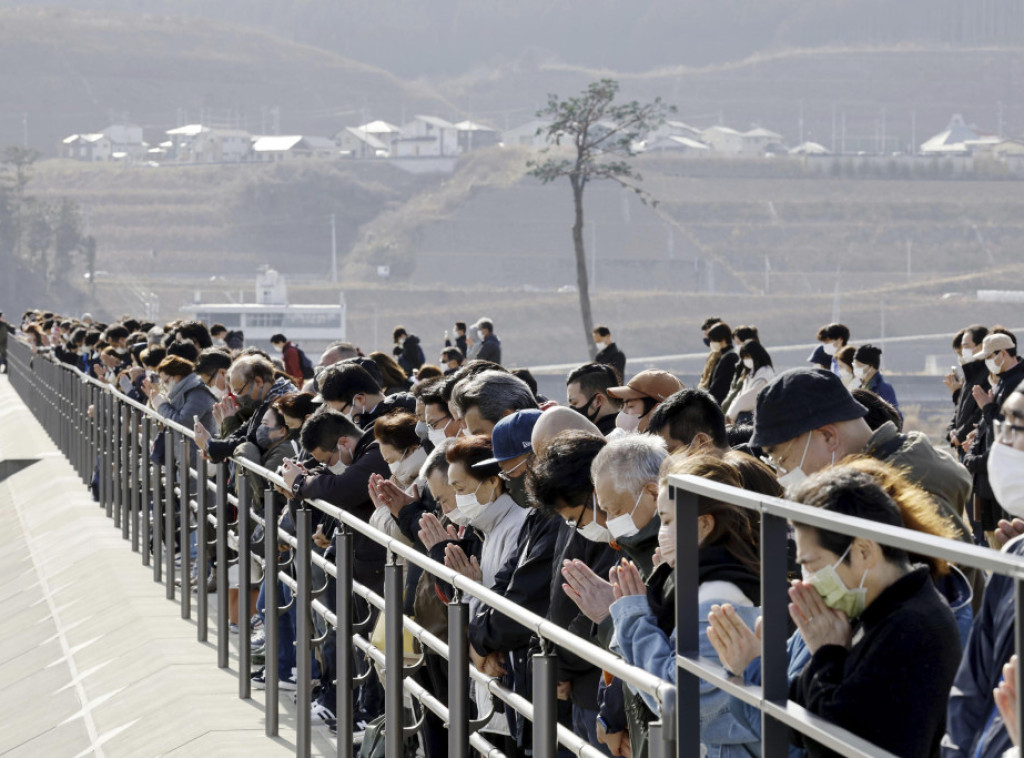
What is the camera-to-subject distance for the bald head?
4.36 metres

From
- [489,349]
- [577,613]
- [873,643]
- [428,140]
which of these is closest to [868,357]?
[577,613]

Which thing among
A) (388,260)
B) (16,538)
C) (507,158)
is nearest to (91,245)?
(388,260)

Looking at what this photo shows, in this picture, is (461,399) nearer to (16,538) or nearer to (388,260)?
(16,538)

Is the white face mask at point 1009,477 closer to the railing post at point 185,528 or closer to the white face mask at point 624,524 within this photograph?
the white face mask at point 624,524

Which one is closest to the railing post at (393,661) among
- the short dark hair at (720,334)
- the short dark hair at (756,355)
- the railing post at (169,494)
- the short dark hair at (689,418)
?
the short dark hair at (689,418)

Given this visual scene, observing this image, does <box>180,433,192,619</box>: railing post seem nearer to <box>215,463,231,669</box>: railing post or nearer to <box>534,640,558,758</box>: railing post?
<box>215,463,231,669</box>: railing post

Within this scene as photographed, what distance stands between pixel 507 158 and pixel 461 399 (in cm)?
14665

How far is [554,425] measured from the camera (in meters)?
4.41

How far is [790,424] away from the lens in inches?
161

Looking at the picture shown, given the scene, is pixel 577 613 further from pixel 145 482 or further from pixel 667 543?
pixel 145 482

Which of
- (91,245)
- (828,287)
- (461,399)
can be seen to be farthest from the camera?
(828,287)

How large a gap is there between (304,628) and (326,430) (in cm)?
87

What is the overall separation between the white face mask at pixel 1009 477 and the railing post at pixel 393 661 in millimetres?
1815

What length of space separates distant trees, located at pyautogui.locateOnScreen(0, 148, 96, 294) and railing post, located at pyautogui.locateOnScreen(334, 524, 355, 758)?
105 meters
